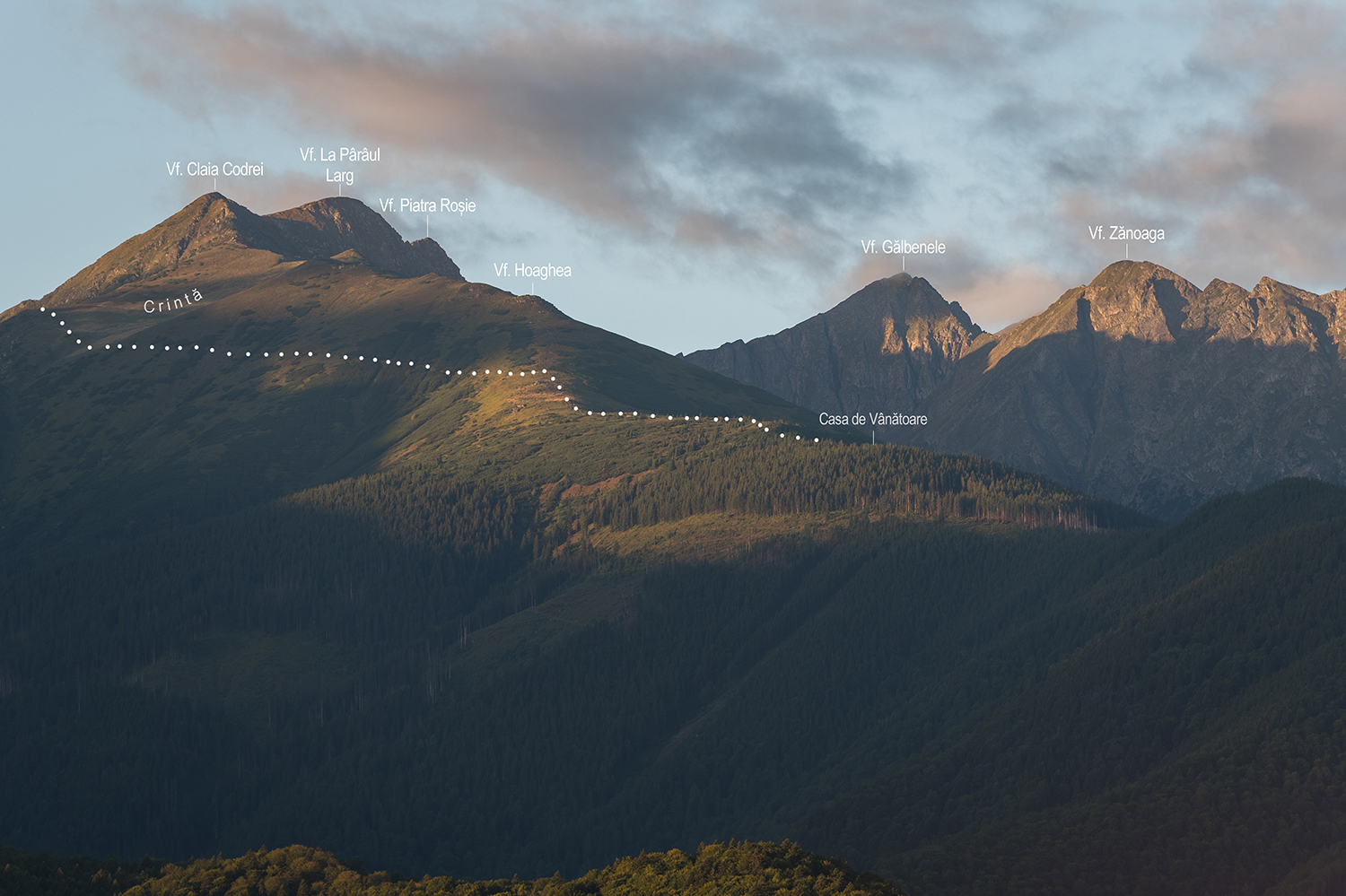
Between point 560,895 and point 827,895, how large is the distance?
34.2 meters

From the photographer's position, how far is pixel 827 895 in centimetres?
18738

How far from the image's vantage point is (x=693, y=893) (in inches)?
7721

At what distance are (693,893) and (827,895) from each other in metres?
17.8

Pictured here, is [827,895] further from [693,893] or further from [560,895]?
[560,895]

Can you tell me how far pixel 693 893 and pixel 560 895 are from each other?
16.7 meters

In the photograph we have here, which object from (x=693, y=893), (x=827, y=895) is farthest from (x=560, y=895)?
(x=827, y=895)

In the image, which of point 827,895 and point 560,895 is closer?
point 827,895

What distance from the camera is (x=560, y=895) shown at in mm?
199500
